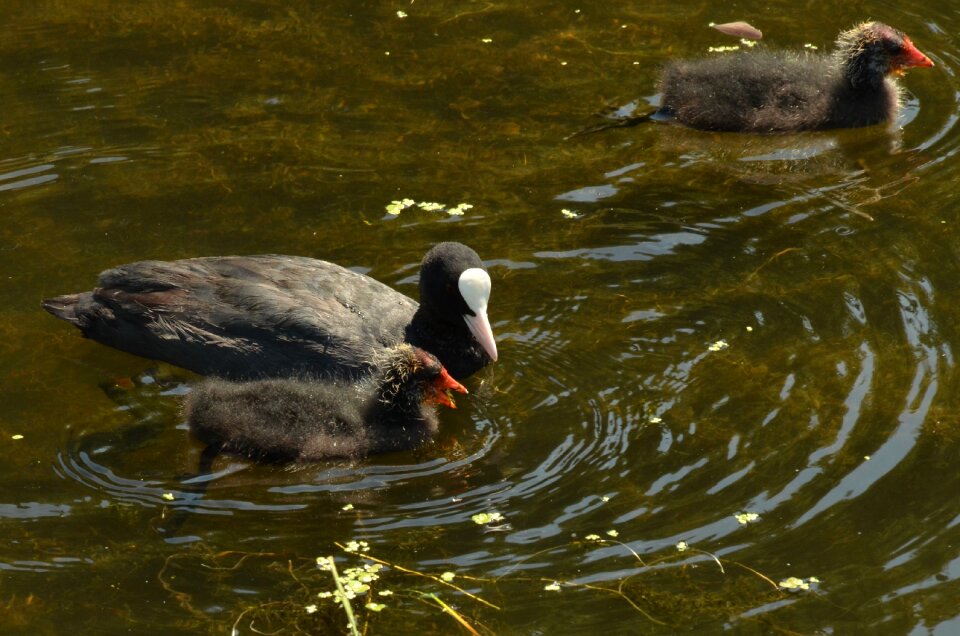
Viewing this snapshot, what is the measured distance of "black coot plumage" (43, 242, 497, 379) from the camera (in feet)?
20.1

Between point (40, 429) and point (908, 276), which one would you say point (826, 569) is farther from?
point (40, 429)

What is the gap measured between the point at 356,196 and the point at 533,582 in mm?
3355

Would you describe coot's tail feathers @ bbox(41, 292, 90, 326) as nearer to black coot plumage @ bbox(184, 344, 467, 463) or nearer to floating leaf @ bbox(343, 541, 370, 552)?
black coot plumage @ bbox(184, 344, 467, 463)

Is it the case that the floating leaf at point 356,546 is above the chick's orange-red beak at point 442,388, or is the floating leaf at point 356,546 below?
below

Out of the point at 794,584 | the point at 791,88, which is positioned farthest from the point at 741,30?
the point at 794,584

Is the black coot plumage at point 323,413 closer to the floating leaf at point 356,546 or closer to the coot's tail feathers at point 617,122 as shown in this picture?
the floating leaf at point 356,546

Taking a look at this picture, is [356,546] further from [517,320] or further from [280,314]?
[517,320]

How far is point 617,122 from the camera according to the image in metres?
8.59

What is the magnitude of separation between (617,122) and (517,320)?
7.79ft

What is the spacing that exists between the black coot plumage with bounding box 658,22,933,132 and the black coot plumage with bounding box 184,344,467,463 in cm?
327

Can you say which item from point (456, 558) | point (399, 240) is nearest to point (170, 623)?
point (456, 558)

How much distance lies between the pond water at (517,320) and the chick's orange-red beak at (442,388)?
18 centimetres

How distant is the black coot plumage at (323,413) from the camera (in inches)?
221

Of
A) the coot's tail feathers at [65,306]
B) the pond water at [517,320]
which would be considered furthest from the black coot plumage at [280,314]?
the pond water at [517,320]
